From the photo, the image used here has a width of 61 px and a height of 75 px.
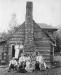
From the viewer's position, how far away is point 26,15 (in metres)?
7.95

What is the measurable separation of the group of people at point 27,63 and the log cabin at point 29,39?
366mm

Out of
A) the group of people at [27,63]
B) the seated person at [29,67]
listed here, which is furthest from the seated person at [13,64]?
the seated person at [29,67]

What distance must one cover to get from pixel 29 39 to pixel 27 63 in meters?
1.11

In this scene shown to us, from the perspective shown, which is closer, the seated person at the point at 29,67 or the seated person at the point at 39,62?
the seated person at the point at 29,67

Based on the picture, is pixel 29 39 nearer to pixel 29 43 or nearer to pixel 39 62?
pixel 29 43

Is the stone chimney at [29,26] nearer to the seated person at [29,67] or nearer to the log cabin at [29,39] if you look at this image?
the log cabin at [29,39]

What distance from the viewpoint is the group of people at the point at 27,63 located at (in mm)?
7289

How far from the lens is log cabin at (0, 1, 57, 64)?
26.0 feet

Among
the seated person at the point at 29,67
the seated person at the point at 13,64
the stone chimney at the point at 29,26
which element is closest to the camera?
the seated person at the point at 29,67

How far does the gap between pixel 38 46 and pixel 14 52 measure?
3.54 ft

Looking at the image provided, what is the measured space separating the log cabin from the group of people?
0.37 meters

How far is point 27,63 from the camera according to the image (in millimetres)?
7430

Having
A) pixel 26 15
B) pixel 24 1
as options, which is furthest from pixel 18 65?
pixel 24 1

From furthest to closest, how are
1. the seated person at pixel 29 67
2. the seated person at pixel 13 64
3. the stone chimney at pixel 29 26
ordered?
the stone chimney at pixel 29 26, the seated person at pixel 13 64, the seated person at pixel 29 67
